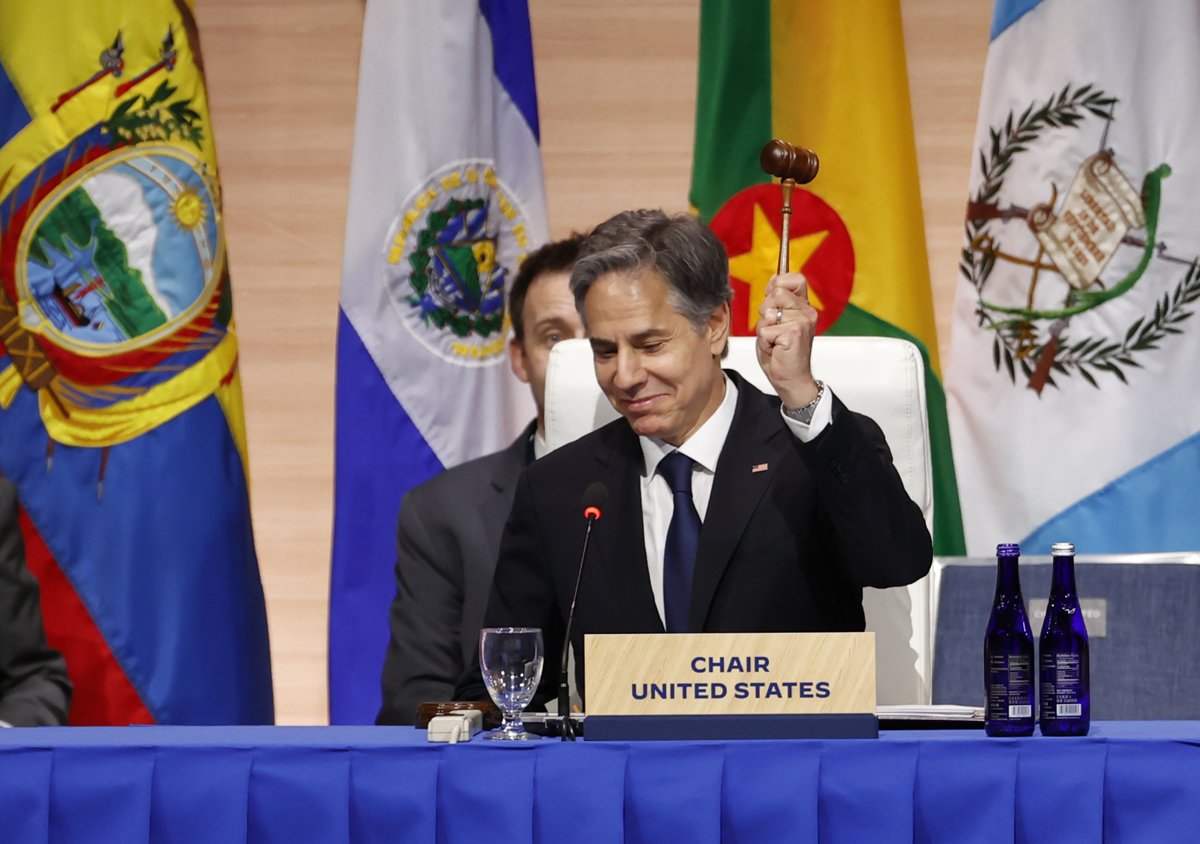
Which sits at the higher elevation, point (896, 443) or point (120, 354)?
point (120, 354)

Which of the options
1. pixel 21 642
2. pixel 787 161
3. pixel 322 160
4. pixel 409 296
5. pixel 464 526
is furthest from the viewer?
pixel 322 160

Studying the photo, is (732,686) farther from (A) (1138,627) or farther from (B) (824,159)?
(B) (824,159)

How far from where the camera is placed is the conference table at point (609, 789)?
1.58m

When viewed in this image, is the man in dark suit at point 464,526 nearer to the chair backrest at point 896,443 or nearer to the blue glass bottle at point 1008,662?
the chair backrest at point 896,443

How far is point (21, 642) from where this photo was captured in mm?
2721

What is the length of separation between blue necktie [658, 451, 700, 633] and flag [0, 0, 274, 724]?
141 cm

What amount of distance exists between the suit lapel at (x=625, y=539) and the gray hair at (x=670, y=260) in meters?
0.25

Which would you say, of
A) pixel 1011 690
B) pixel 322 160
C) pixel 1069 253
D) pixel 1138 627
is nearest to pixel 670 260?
pixel 1011 690

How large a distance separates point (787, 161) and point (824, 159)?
1.58 meters

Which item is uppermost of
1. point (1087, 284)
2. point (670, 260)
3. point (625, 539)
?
point (1087, 284)

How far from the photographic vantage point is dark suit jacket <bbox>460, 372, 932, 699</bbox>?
2303 millimetres

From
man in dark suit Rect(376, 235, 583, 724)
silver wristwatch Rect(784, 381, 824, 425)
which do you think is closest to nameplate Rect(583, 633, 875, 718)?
silver wristwatch Rect(784, 381, 824, 425)

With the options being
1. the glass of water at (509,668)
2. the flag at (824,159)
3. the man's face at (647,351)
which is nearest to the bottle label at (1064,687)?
the glass of water at (509,668)

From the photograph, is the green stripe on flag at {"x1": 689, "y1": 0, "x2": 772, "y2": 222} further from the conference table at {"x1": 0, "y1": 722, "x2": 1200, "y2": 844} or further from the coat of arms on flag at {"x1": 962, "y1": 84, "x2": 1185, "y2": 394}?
the conference table at {"x1": 0, "y1": 722, "x2": 1200, "y2": 844}
